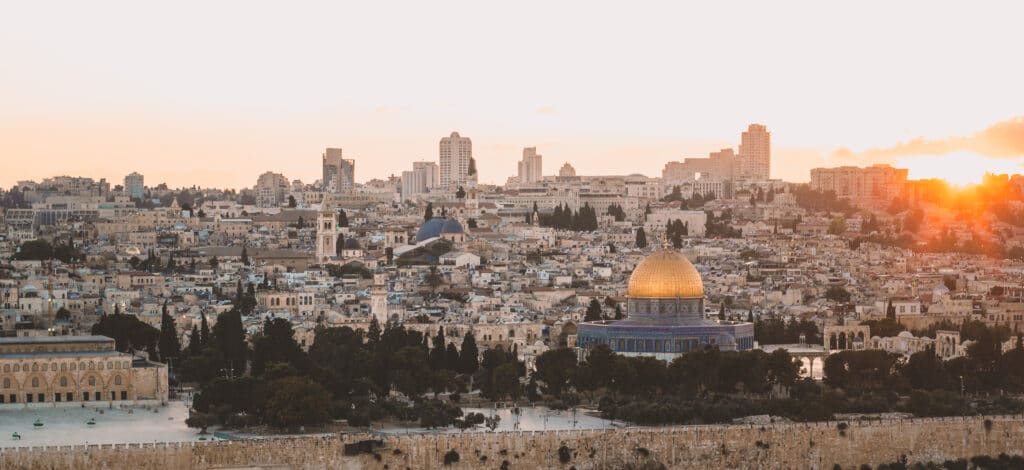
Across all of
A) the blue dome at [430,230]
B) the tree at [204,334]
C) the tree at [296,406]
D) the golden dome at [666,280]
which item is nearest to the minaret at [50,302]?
the tree at [204,334]

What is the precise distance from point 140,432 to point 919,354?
17.1 meters

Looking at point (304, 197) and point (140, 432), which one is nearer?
point (140, 432)

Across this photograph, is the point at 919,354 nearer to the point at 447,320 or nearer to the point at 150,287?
the point at 447,320

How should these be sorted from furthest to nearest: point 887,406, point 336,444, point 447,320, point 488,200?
point 488,200 → point 447,320 → point 887,406 → point 336,444

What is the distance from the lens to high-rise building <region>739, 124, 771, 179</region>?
15388 cm

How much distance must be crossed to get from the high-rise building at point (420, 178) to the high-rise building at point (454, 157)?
2.62ft

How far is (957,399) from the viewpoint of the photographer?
4381cm

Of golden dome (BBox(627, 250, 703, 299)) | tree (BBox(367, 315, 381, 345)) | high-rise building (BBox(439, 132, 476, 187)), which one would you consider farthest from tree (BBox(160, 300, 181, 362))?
high-rise building (BBox(439, 132, 476, 187))

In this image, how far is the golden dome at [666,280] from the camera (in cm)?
5144

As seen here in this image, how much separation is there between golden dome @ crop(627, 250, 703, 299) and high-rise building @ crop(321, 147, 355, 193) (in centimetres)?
7761

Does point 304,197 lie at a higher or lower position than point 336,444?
higher

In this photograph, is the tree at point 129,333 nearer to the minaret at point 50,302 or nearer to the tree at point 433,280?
the minaret at point 50,302

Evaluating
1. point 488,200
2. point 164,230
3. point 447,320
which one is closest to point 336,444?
point 447,320

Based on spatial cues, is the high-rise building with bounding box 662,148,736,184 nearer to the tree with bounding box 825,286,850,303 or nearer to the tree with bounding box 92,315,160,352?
the tree with bounding box 825,286,850,303
